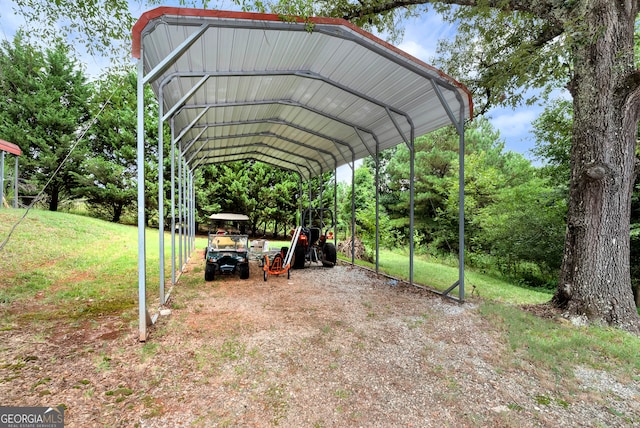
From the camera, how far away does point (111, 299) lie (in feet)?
15.7

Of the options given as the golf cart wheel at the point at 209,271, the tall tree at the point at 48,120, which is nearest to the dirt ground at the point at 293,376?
the golf cart wheel at the point at 209,271

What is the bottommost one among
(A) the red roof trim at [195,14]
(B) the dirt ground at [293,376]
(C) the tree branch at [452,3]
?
(B) the dirt ground at [293,376]

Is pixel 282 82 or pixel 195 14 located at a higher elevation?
pixel 282 82

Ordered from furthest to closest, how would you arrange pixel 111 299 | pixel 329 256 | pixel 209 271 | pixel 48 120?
pixel 48 120, pixel 329 256, pixel 209 271, pixel 111 299

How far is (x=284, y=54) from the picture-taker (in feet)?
14.4

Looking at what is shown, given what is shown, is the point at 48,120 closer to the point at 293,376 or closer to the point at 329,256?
the point at 329,256

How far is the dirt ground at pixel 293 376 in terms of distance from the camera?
2.10m

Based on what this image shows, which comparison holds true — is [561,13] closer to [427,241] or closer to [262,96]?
[262,96]

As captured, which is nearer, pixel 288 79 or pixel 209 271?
pixel 288 79

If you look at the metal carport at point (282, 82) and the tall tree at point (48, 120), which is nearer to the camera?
the metal carport at point (282, 82)

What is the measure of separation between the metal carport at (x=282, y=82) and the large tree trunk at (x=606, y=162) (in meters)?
1.53

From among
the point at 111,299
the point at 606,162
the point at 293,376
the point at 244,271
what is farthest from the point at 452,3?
the point at 111,299

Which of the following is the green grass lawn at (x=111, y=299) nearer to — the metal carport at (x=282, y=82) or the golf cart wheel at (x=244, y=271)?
the metal carport at (x=282, y=82)

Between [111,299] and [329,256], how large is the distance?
17.2ft
